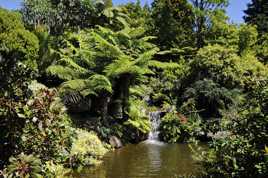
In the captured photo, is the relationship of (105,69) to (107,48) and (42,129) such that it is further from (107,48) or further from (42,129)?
(42,129)

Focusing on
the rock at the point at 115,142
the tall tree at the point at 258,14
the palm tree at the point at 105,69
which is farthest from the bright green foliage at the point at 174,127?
the tall tree at the point at 258,14

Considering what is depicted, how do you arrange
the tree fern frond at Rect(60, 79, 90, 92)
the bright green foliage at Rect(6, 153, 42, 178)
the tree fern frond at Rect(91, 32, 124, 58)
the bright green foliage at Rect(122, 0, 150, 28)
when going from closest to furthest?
the bright green foliage at Rect(6, 153, 42, 178)
the tree fern frond at Rect(60, 79, 90, 92)
the tree fern frond at Rect(91, 32, 124, 58)
the bright green foliage at Rect(122, 0, 150, 28)

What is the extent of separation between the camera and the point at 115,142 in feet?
48.1

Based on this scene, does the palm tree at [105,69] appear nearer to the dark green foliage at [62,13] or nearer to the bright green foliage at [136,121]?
the bright green foliage at [136,121]

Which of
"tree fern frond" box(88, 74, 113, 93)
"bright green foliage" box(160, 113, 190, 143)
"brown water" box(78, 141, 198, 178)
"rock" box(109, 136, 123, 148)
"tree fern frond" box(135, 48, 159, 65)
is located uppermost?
"tree fern frond" box(135, 48, 159, 65)

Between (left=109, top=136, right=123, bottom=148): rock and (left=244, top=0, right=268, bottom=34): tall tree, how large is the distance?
22.1 meters

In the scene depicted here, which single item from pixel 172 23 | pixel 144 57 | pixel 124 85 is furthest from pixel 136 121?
pixel 172 23

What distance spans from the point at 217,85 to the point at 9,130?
15.5m

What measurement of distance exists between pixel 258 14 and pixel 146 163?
29.4 m

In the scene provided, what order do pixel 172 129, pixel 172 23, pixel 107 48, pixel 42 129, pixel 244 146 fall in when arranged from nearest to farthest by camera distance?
pixel 42 129
pixel 244 146
pixel 107 48
pixel 172 129
pixel 172 23

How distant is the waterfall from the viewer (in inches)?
672

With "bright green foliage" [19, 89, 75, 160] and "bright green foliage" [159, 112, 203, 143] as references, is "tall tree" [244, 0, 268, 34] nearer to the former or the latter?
"bright green foliage" [159, 112, 203, 143]

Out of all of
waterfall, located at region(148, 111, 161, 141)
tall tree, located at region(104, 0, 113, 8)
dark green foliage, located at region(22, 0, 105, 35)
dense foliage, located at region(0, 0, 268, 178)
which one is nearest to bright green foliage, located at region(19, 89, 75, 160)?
dense foliage, located at region(0, 0, 268, 178)

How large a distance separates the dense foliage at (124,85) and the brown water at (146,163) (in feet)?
1.99
